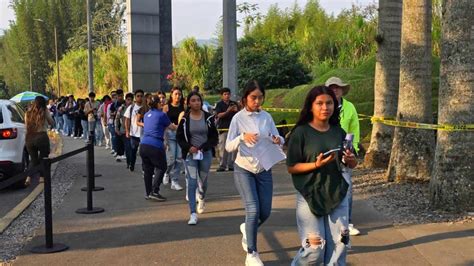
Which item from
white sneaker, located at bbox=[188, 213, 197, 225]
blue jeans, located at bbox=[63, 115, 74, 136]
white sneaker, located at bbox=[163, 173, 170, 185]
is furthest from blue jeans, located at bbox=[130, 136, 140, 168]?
blue jeans, located at bbox=[63, 115, 74, 136]

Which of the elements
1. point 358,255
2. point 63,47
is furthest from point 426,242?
point 63,47

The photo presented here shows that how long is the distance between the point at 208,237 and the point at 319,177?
2.68 m

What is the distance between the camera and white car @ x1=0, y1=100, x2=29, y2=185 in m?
10.3

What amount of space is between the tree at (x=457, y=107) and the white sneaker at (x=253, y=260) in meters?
2.91

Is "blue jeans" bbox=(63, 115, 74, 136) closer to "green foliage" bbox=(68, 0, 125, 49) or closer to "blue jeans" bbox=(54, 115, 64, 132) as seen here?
"blue jeans" bbox=(54, 115, 64, 132)

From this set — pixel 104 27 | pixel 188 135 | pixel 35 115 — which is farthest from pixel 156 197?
pixel 104 27

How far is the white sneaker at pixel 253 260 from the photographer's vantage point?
18.2 feet

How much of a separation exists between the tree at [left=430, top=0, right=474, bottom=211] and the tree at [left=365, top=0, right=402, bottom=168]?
3567 millimetres

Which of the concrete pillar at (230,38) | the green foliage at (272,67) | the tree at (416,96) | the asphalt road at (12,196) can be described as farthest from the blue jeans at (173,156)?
the green foliage at (272,67)

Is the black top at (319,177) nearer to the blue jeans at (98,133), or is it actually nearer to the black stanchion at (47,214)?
the black stanchion at (47,214)

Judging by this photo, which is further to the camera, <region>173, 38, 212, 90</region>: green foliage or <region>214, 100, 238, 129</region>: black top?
<region>173, 38, 212, 90</region>: green foliage

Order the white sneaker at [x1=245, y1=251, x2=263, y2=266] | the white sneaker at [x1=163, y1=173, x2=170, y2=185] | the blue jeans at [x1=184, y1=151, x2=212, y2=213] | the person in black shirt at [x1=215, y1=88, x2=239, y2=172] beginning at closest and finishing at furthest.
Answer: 1. the white sneaker at [x1=245, y1=251, x2=263, y2=266]
2. the blue jeans at [x1=184, y1=151, x2=212, y2=213]
3. the white sneaker at [x1=163, y1=173, x2=170, y2=185]
4. the person in black shirt at [x1=215, y1=88, x2=239, y2=172]

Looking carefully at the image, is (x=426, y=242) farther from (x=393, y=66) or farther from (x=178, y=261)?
(x=393, y=66)

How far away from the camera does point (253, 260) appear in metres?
5.56
